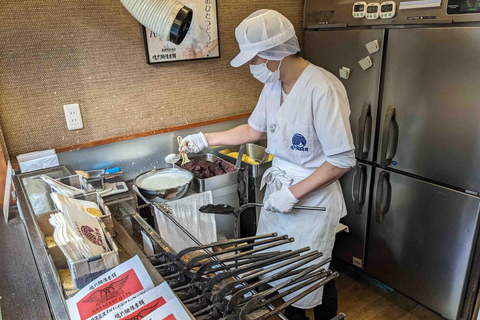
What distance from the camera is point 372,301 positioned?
2.26m

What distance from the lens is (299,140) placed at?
1.57m

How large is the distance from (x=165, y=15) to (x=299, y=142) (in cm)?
77

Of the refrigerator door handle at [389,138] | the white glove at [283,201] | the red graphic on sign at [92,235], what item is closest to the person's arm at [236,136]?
the white glove at [283,201]

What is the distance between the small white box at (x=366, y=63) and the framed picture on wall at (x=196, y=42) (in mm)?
866

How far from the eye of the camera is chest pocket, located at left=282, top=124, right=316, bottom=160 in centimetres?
154

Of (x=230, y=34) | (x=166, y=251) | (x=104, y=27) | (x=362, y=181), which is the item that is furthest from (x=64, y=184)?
(x=362, y=181)

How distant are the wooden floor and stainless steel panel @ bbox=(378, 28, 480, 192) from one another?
2.89ft

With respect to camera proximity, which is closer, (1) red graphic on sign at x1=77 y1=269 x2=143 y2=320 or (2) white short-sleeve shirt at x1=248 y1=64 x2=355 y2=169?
(1) red graphic on sign at x1=77 y1=269 x2=143 y2=320

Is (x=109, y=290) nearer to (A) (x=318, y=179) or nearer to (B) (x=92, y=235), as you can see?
(B) (x=92, y=235)

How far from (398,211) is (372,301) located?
2.08 ft

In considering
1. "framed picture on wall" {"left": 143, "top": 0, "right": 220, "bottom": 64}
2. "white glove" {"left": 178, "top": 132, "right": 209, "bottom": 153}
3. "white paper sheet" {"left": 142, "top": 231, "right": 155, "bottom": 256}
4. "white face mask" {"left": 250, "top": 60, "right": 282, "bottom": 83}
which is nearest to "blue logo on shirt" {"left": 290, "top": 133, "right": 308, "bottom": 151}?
"white face mask" {"left": 250, "top": 60, "right": 282, "bottom": 83}

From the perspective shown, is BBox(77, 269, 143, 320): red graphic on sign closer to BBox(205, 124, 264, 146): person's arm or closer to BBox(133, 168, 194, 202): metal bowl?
BBox(133, 168, 194, 202): metal bowl

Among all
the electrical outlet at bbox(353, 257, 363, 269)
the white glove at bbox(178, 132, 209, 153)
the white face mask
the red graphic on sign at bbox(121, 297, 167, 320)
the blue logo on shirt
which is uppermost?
the white face mask

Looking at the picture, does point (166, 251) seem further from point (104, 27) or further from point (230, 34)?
point (230, 34)
